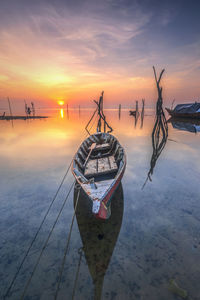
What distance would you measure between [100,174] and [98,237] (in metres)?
2.81

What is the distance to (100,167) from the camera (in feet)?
23.4

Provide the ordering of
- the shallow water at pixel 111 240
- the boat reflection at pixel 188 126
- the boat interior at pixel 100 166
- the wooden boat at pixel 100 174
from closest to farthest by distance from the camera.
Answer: the shallow water at pixel 111 240 → the wooden boat at pixel 100 174 → the boat interior at pixel 100 166 → the boat reflection at pixel 188 126

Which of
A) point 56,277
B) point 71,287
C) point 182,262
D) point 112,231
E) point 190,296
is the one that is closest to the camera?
point 190,296

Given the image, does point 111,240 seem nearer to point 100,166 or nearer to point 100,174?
point 100,174

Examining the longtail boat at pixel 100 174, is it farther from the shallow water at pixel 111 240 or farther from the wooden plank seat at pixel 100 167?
the shallow water at pixel 111 240

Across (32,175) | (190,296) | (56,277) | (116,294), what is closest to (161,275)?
(190,296)

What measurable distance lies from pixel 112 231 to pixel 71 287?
6.06ft

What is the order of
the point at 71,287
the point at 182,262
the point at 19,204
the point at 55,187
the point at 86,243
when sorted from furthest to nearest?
the point at 55,187 < the point at 19,204 < the point at 86,243 < the point at 182,262 < the point at 71,287

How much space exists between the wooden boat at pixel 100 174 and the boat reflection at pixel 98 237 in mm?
538

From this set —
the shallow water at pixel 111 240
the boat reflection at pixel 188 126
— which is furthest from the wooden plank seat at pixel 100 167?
the boat reflection at pixel 188 126

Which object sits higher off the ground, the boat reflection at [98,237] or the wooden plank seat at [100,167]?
the wooden plank seat at [100,167]

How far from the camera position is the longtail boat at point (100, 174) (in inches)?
153

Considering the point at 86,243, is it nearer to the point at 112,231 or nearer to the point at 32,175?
the point at 112,231

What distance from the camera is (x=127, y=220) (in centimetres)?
501
